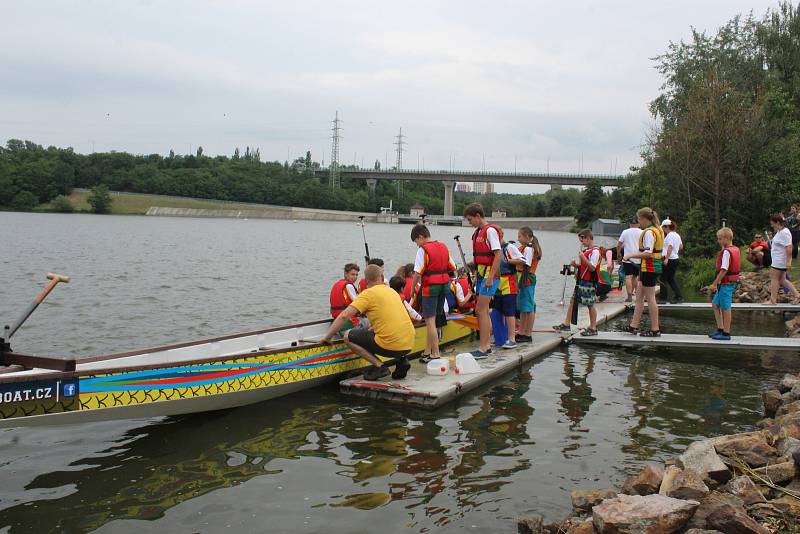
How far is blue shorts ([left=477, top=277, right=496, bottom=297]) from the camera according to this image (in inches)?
374

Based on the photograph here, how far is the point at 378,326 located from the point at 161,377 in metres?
2.82

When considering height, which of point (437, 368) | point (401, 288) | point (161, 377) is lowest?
point (437, 368)

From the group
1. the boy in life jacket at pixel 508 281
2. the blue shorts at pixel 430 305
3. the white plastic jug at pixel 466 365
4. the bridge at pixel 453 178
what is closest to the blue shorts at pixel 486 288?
the boy in life jacket at pixel 508 281

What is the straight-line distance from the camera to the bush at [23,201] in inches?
4023

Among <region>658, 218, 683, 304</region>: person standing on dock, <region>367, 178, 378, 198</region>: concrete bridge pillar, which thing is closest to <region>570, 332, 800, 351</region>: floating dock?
<region>658, 218, 683, 304</region>: person standing on dock

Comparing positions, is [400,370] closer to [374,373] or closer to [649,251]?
[374,373]

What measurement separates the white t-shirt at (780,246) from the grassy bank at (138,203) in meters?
109

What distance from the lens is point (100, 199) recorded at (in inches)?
4136

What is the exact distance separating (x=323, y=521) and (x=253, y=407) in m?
3.15

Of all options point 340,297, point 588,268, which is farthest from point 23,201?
point 588,268

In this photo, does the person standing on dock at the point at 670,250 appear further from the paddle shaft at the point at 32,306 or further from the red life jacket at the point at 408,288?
the paddle shaft at the point at 32,306

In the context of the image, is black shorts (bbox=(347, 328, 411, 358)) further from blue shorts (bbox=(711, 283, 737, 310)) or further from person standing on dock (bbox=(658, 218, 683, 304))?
person standing on dock (bbox=(658, 218, 683, 304))

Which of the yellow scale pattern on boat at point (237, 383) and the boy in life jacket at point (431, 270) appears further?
the boy in life jacket at point (431, 270)

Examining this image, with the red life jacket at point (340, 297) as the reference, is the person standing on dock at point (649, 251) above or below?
above
